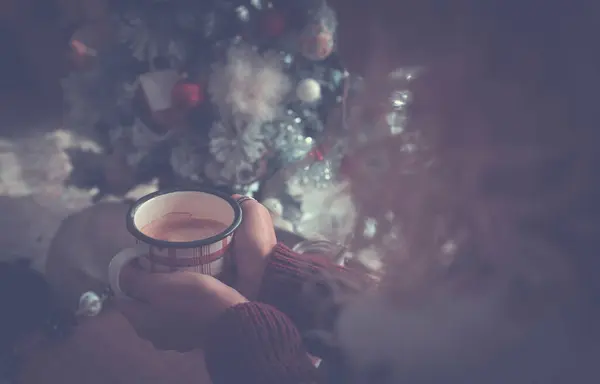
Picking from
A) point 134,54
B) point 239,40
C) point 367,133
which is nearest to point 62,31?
point 134,54

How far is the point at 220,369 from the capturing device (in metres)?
0.59

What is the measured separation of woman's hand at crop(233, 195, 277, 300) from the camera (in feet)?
2.27

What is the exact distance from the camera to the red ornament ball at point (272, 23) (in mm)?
916

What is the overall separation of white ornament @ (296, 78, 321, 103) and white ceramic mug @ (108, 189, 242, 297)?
30 cm

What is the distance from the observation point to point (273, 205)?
1.04 meters

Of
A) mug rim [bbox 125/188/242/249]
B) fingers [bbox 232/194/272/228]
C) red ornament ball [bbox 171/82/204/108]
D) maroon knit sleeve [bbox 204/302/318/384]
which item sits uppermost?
red ornament ball [bbox 171/82/204/108]

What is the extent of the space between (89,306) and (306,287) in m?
0.31

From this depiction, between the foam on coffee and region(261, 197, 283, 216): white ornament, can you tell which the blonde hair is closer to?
the foam on coffee

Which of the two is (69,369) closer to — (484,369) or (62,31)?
(484,369)

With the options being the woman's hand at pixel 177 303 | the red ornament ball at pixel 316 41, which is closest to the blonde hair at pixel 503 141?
the woman's hand at pixel 177 303

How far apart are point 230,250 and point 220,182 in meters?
0.31

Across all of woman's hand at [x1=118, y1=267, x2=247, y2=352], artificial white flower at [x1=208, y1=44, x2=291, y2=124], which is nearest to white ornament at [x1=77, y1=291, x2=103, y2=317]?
woman's hand at [x1=118, y1=267, x2=247, y2=352]

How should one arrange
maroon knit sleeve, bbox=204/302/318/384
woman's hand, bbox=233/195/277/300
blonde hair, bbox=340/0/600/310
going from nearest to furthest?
blonde hair, bbox=340/0/600/310 < maroon knit sleeve, bbox=204/302/318/384 < woman's hand, bbox=233/195/277/300

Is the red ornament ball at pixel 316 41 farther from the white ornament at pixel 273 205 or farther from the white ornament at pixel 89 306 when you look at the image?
the white ornament at pixel 89 306
